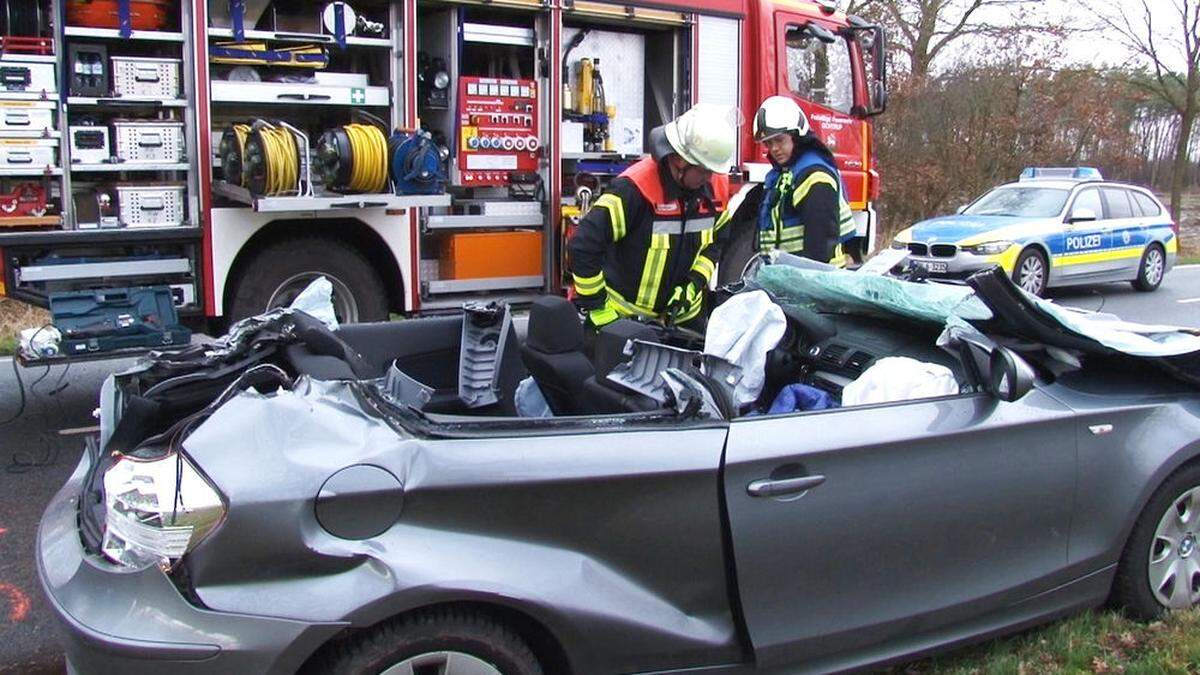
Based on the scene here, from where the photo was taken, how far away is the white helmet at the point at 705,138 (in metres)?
4.35

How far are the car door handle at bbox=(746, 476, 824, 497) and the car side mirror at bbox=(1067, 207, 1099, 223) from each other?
11.7 m

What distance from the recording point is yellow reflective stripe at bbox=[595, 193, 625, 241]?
4.61 metres

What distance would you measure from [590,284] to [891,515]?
77.0 inches

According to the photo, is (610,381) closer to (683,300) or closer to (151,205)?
(683,300)

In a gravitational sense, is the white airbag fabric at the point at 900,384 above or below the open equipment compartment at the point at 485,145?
below

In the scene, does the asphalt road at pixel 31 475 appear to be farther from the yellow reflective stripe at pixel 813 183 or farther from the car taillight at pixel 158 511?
the yellow reflective stripe at pixel 813 183

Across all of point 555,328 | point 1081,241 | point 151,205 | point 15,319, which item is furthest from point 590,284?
point 1081,241

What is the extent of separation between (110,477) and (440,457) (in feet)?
2.42

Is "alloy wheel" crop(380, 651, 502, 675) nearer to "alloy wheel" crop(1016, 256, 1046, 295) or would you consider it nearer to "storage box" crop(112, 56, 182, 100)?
"storage box" crop(112, 56, 182, 100)

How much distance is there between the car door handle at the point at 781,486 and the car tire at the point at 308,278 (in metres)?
4.87

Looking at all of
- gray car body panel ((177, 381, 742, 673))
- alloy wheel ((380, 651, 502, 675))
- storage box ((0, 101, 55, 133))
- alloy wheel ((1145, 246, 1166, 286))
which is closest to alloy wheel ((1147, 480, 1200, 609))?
gray car body panel ((177, 381, 742, 673))

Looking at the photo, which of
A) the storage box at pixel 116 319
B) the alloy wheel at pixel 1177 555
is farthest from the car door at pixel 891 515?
the storage box at pixel 116 319

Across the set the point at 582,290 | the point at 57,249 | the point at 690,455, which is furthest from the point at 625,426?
the point at 57,249

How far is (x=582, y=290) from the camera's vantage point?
4.57 metres
